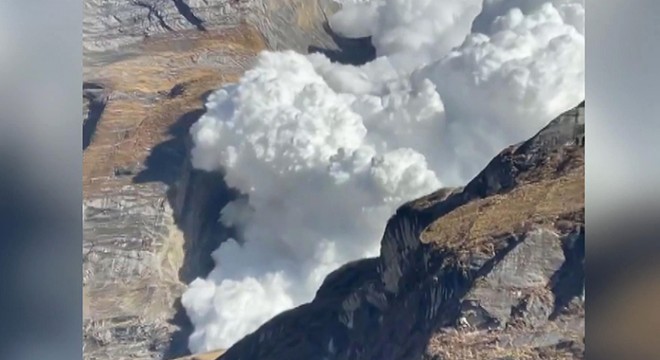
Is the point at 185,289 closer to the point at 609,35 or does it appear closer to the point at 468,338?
the point at 468,338

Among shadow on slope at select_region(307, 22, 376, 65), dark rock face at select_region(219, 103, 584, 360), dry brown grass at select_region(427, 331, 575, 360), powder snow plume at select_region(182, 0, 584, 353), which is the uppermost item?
shadow on slope at select_region(307, 22, 376, 65)

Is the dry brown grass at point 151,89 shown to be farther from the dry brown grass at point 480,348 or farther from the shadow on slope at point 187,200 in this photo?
the dry brown grass at point 480,348

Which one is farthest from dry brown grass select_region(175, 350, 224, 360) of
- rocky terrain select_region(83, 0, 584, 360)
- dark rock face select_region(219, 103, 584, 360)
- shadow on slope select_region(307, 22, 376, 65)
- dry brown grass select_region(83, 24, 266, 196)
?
shadow on slope select_region(307, 22, 376, 65)

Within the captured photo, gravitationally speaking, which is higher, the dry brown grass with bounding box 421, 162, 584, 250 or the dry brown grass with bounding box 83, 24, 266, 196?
the dry brown grass with bounding box 83, 24, 266, 196

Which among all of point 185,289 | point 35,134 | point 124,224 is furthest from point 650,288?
point 35,134

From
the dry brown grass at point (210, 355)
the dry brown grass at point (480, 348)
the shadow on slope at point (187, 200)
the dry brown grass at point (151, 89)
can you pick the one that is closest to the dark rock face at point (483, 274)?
the dry brown grass at point (480, 348)

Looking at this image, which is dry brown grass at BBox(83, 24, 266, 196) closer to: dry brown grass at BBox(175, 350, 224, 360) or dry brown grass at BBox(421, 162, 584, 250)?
dry brown grass at BBox(175, 350, 224, 360)

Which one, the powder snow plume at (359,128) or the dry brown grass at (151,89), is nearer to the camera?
the powder snow plume at (359,128)
